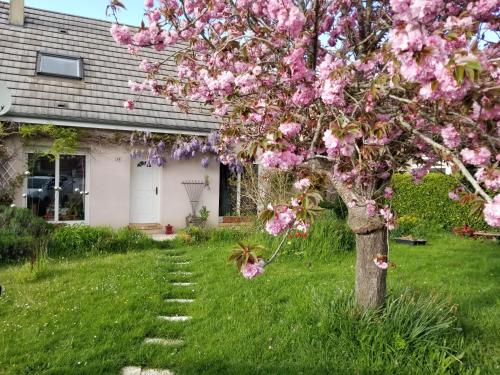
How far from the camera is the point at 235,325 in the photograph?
4582 mm

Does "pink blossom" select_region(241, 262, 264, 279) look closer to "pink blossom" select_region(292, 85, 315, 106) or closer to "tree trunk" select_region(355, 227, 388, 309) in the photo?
"pink blossom" select_region(292, 85, 315, 106)

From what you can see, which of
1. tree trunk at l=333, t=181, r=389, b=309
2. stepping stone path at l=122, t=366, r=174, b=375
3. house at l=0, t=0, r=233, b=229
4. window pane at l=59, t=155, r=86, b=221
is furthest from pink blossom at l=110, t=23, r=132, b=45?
window pane at l=59, t=155, r=86, b=221

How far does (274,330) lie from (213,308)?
1011mm

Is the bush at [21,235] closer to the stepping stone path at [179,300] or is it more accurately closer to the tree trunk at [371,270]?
the stepping stone path at [179,300]

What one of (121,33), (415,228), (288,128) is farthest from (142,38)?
(415,228)

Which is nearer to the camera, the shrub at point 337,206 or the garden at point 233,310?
the garden at point 233,310

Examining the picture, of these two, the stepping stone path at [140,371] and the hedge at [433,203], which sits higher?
the hedge at [433,203]

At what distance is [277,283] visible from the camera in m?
6.14

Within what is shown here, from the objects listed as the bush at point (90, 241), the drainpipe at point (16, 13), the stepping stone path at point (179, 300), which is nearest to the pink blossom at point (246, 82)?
the stepping stone path at point (179, 300)

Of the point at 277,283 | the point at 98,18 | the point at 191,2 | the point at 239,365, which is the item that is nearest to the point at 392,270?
the point at 277,283

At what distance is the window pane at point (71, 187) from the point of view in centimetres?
1013

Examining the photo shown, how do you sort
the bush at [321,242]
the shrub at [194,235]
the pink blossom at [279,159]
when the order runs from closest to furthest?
1. the pink blossom at [279,159]
2. the bush at [321,242]
3. the shrub at [194,235]

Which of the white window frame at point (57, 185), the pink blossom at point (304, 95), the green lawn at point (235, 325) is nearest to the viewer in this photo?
the pink blossom at point (304, 95)

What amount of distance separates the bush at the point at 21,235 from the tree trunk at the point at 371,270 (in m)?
5.39
